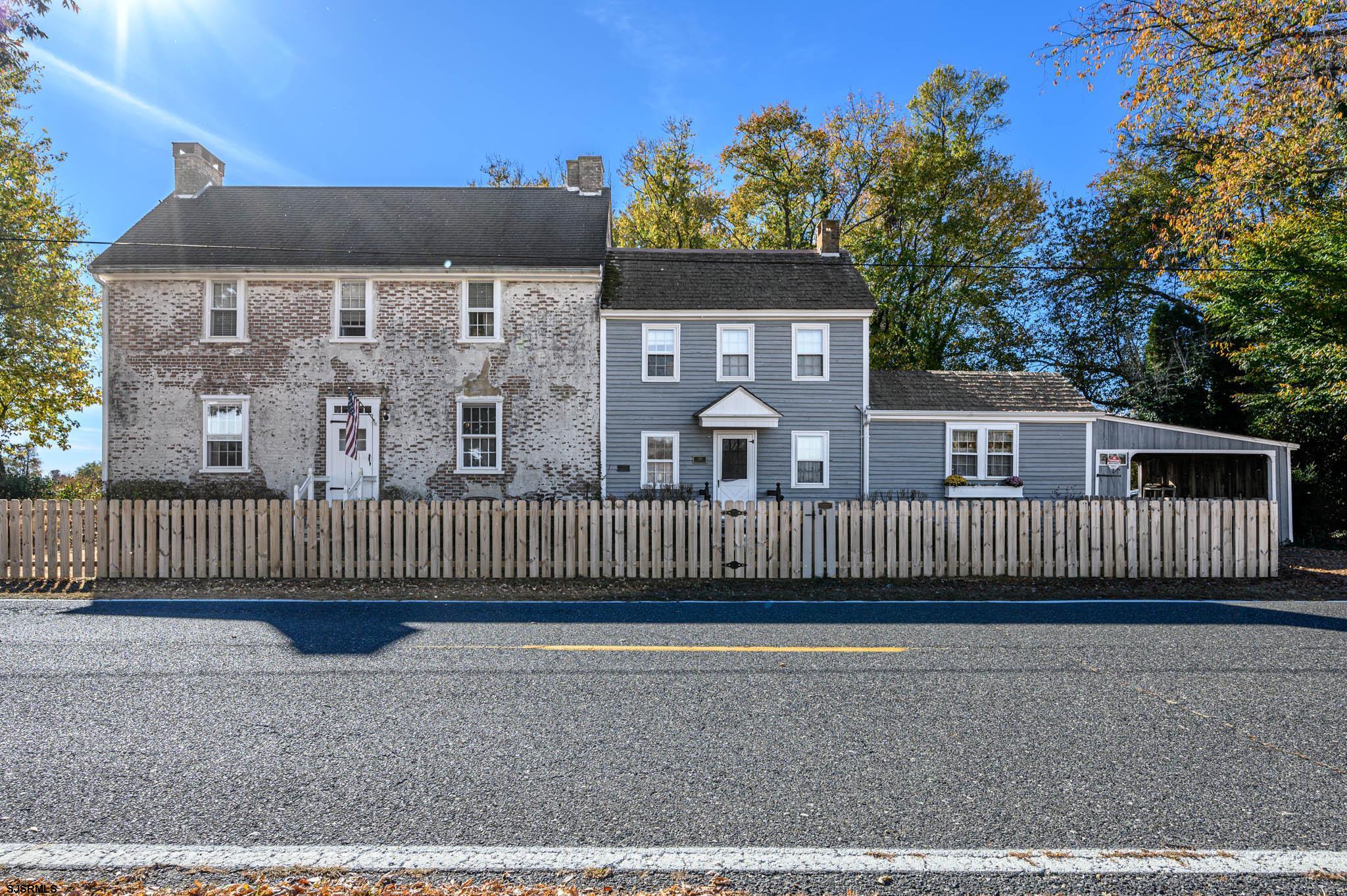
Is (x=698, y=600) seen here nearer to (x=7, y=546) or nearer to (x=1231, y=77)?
(x=7, y=546)

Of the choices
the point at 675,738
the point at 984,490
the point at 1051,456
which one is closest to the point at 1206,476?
the point at 1051,456

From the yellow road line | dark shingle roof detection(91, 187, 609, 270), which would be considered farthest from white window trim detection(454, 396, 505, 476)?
the yellow road line

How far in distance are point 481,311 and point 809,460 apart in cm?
941

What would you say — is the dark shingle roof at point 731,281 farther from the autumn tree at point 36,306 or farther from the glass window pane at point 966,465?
the autumn tree at point 36,306

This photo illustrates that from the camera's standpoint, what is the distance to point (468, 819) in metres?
3.57

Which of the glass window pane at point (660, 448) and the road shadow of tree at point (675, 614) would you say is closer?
the road shadow of tree at point (675, 614)

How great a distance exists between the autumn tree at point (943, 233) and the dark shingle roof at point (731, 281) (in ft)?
32.7

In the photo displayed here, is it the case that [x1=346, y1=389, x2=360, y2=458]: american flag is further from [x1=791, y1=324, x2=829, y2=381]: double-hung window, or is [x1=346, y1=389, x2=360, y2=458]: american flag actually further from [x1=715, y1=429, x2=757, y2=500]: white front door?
[x1=791, y1=324, x2=829, y2=381]: double-hung window

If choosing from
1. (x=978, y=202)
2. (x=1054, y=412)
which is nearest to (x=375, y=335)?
(x=1054, y=412)

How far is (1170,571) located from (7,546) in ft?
58.8

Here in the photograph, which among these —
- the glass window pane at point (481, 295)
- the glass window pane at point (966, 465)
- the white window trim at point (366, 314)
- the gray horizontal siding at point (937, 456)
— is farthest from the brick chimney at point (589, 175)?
the glass window pane at point (966, 465)

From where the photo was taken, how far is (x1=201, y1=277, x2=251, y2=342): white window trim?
66.5 feet

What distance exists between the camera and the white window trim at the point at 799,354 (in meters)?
21.3

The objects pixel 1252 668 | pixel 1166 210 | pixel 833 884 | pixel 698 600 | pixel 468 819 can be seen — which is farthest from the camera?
pixel 1166 210
